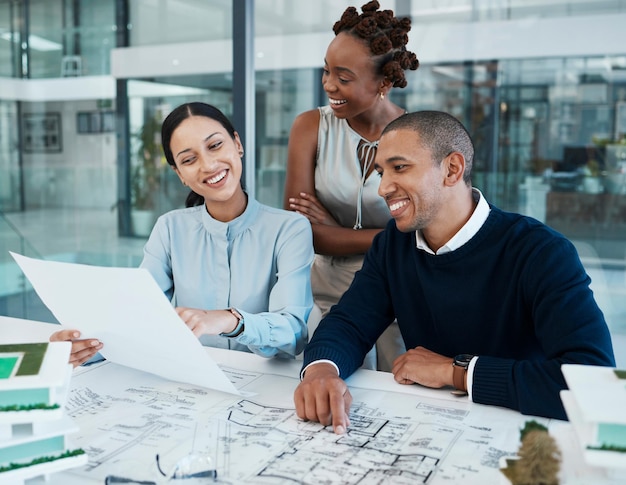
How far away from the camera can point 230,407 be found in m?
1.43

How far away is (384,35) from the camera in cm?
220

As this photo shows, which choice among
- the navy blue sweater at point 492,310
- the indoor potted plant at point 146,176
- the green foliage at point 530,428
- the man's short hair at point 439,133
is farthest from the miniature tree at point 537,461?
the indoor potted plant at point 146,176

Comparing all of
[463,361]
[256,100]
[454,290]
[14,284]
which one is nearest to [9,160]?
[14,284]

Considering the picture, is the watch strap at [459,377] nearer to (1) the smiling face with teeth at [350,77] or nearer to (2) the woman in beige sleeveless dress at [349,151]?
(2) the woman in beige sleeveless dress at [349,151]

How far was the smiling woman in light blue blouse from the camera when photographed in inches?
78.8

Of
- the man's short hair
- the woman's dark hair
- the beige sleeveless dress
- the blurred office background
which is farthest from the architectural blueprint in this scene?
the blurred office background

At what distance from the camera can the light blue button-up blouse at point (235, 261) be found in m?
2.01

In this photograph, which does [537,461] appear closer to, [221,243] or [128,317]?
[128,317]

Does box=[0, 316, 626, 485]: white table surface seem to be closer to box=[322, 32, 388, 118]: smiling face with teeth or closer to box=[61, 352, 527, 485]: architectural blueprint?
box=[61, 352, 527, 485]: architectural blueprint

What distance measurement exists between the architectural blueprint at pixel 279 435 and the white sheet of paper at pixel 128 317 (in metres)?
0.06

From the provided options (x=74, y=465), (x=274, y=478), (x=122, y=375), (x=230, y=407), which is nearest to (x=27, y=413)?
(x=74, y=465)

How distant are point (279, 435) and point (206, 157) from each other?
3.22 ft

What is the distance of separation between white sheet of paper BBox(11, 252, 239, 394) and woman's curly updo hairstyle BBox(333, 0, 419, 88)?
47.9 inches

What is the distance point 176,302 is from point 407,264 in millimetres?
734
